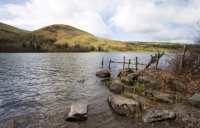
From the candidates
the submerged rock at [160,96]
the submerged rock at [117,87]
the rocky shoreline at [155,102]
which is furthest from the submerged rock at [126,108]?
the submerged rock at [117,87]

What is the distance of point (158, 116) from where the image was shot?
14812 mm

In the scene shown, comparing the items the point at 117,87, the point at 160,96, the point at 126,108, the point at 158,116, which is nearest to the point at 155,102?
the point at 160,96

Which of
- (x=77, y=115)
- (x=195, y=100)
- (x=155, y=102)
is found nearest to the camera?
(x=77, y=115)

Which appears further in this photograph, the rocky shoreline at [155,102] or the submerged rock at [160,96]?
the submerged rock at [160,96]

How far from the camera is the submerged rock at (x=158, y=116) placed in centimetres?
1471

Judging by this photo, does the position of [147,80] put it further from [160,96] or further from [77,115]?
[77,115]

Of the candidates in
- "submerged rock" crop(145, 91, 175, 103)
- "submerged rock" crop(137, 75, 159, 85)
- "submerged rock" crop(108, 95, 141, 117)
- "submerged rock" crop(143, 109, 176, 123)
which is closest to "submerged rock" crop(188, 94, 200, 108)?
"submerged rock" crop(145, 91, 175, 103)

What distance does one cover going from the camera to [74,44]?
183125 mm

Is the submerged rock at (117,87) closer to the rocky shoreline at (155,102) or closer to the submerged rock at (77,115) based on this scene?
the rocky shoreline at (155,102)

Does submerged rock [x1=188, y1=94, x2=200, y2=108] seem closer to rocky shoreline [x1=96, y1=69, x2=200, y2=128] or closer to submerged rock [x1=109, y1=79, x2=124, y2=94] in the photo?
rocky shoreline [x1=96, y1=69, x2=200, y2=128]

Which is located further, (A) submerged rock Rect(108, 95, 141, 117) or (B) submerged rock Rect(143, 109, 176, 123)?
(A) submerged rock Rect(108, 95, 141, 117)

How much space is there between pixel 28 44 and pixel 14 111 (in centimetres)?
14491

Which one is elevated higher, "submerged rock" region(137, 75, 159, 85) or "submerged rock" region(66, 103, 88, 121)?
"submerged rock" region(137, 75, 159, 85)

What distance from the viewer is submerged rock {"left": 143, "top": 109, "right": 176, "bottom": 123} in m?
14.7
